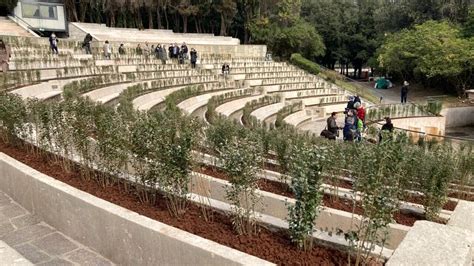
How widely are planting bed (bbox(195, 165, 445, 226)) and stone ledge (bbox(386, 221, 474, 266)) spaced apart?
164cm

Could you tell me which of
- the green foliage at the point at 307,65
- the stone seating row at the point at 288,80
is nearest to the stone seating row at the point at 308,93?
the stone seating row at the point at 288,80

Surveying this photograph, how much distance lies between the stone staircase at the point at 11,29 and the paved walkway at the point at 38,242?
78.6ft

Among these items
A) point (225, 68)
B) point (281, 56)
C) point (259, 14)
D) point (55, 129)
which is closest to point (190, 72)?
point (225, 68)

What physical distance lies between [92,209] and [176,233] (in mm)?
1119

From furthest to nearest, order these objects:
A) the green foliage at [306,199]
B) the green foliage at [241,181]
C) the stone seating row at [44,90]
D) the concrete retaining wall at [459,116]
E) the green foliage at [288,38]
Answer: the green foliage at [288,38]
the concrete retaining wall at [459,116]
the stone seating row at [44,90]
the green foliage at [241,181]
the green foliage at [306,199]

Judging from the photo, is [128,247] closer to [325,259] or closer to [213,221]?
[213,221]

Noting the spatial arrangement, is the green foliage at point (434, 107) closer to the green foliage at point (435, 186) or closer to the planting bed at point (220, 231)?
the green foliage at point (435, 186)

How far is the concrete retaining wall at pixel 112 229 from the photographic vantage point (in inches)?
132

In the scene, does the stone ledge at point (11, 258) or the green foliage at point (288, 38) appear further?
the green foliage at point (288, 38)

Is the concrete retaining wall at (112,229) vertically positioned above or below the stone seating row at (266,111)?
above

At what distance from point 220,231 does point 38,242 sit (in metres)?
2.09

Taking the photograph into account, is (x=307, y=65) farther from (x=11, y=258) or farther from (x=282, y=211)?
(x=11, y=258)

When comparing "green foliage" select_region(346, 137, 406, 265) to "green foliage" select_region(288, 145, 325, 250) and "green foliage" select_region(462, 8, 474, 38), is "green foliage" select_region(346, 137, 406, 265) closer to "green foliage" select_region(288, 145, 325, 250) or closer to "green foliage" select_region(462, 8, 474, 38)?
"green foliage" select_region(288, 145, 325, 250)

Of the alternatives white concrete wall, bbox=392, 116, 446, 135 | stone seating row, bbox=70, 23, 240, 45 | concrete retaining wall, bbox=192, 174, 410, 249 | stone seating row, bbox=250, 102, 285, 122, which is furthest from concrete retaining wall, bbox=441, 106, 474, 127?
concrete retaining wall, bbox=192, 174, 410, 249
